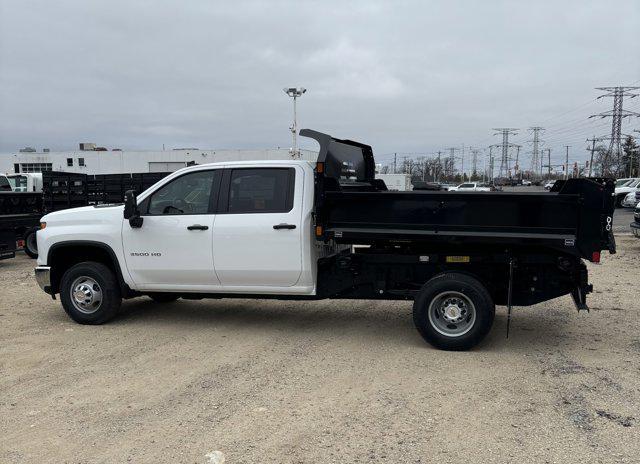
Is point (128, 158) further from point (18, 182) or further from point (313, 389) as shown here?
point (313, 389)

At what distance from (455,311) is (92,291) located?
4429 mm

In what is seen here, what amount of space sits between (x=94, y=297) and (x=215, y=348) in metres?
1.96

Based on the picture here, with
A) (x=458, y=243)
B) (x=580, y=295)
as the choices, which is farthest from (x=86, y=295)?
(x=580, y=295)

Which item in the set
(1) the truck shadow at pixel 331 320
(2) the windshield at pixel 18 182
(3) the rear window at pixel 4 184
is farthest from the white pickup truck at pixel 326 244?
(2) the windshield at pixel 18 182

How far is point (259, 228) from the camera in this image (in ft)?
20.3

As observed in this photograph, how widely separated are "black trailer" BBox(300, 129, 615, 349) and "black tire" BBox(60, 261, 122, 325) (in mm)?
2674

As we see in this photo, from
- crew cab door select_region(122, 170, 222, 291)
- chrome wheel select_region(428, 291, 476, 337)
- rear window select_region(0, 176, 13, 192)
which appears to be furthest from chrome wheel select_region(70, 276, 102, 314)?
rear window select_region(0, 176, 13, 192)

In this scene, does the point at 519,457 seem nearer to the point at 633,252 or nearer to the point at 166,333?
the point at 166,333

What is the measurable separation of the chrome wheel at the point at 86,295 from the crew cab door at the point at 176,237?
0.61 metres

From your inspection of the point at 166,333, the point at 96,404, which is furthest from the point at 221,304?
the point at 96,404

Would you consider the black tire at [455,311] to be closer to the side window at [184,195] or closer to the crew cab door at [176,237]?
the crew cab door at [176,237]

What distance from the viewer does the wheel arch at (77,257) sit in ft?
22.4

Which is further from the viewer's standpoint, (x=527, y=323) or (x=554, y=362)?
(x=527, y=323)

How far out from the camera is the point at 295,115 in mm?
30281
